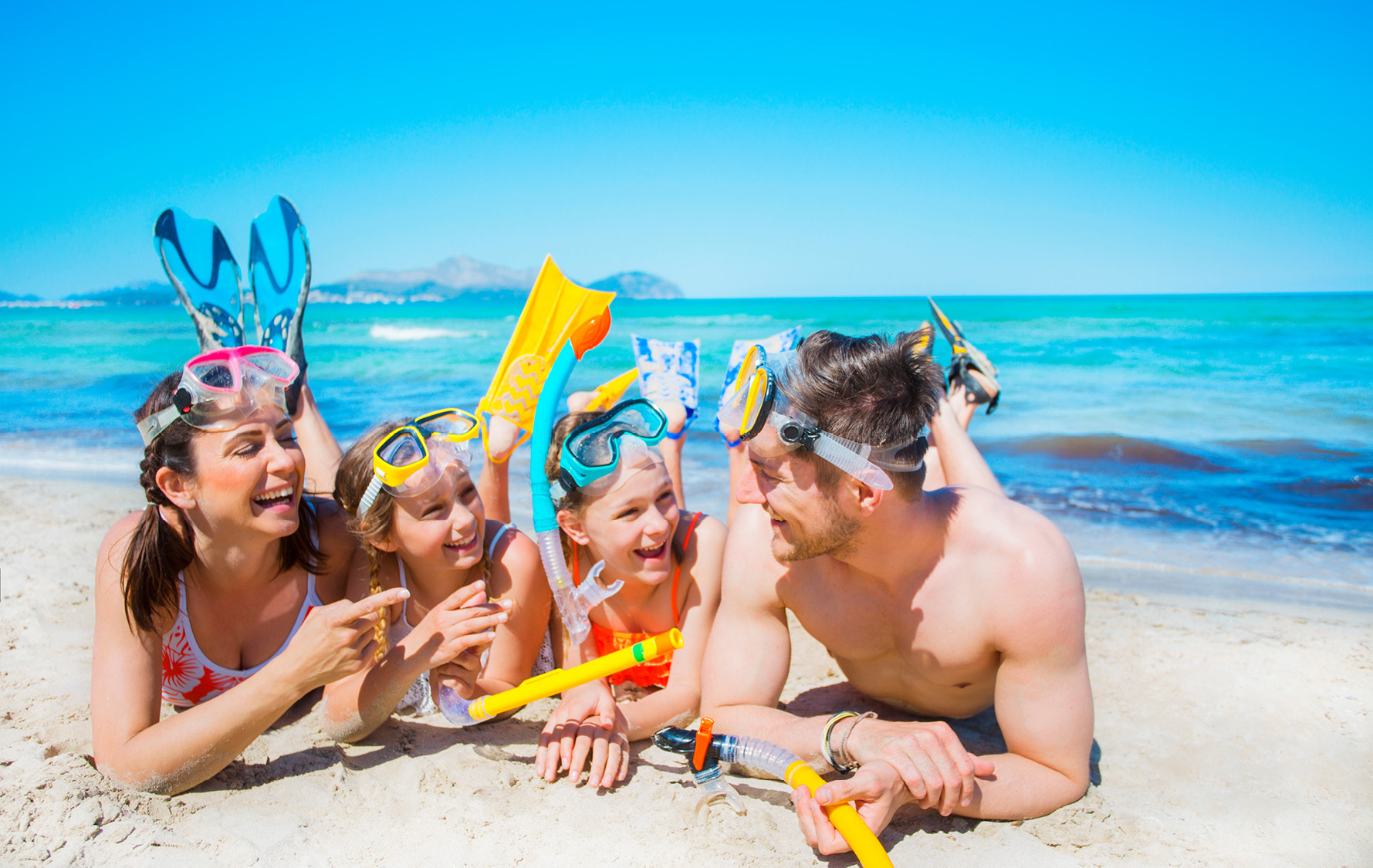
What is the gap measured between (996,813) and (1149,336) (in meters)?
27.3

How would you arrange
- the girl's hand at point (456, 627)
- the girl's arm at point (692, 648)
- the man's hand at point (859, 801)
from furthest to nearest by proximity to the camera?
the girl's arm at point (692, 648) → the girl's hand at point (456, 627) → the man's hand at point (859, 801)

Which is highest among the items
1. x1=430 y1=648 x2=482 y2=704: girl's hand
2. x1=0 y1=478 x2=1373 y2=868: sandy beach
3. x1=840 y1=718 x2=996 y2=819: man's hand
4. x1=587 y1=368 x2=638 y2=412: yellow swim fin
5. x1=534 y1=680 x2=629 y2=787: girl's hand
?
x1=587 y1=368 x2=638 y2=412: yellow swim fin

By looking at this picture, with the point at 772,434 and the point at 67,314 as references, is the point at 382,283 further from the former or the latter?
the point at 772,434

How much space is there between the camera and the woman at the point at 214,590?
7.74 ft

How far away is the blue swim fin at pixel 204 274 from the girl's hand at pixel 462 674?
9.29 feet

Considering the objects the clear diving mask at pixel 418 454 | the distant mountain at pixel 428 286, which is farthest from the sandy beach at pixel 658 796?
the distant mountain at pixel 428 286

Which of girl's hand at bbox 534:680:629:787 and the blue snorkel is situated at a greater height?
the blue snorkel

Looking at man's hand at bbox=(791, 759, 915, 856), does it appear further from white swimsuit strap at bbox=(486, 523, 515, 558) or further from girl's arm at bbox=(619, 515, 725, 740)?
white swimsuit strap at bbox=(486, 523, 515, 558)

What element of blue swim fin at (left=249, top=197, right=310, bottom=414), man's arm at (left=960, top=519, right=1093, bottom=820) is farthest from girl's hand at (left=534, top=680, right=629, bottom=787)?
blue swim fin at (left=249, top=197, right=310, bottom=414)

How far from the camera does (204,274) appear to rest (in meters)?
4.86

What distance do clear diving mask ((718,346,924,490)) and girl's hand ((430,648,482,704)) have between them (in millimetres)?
1264

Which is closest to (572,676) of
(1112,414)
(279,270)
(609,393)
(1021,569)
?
(1021,569)

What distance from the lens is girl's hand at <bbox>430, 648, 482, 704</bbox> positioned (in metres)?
2.83

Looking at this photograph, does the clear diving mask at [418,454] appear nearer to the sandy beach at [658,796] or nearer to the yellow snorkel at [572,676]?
the yellow snorkel at [572,676]
